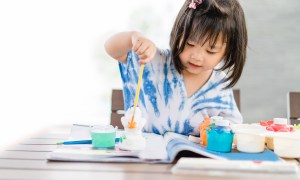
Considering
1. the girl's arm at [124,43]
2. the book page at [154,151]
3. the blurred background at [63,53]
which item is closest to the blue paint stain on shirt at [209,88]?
the girl's arm at [124,43]

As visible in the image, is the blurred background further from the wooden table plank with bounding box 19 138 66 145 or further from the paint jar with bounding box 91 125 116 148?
the paint jar with bounding box 91 125 116 148

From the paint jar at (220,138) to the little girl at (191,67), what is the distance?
1.23 feet

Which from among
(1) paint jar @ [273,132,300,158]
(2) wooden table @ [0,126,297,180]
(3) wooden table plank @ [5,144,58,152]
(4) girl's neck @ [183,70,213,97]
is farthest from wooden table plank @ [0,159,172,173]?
(4) girl's neck @ [183,70,213,97]

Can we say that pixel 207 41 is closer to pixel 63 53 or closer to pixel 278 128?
pixel 278 128

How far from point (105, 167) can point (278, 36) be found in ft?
7.45

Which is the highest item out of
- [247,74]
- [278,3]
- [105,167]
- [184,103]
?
[278,3]

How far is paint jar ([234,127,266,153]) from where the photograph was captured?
77cm

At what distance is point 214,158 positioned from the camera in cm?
69

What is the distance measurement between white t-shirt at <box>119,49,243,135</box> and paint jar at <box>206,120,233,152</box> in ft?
1.39

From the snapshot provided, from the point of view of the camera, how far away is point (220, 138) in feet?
2.48

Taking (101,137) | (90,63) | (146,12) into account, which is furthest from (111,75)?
(101,137)

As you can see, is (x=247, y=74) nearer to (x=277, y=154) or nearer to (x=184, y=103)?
(x=184, y=103)

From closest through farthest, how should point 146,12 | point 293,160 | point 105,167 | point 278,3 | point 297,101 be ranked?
point 105,167 → point 293,160 → point 297,101 → point 278,3 → point 146,12

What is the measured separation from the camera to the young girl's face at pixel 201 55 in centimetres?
113
